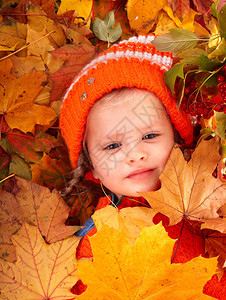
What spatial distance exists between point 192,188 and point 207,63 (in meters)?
0.36

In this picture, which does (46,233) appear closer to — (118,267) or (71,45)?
(118,267)

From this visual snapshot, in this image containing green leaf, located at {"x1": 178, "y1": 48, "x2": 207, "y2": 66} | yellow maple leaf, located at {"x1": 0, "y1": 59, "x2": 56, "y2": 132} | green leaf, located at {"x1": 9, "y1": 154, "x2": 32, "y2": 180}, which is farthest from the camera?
green leaf, located at {"x1": 9, "y1": 154, "x2": 32, "y2": 180}

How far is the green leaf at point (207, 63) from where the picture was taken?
800 mm

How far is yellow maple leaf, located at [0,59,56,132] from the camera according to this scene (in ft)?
4.12

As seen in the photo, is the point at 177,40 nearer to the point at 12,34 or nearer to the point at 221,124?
the point at 221,124

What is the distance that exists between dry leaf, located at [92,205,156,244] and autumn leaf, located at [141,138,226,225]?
90mm

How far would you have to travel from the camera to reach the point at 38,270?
941mm

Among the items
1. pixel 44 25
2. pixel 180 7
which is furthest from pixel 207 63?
pixel 44 25

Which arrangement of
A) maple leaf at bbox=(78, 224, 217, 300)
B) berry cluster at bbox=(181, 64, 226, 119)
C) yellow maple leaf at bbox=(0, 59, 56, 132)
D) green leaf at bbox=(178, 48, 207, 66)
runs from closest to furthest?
maple leaf at bbox=(78, 224, 217, 300), green leaf at bbox=(178, 48, 207, 66), berry cluster at bbox=(181, 64, 226, 119), yellow maple leaf at bbox=(0, 59, 56, 132)

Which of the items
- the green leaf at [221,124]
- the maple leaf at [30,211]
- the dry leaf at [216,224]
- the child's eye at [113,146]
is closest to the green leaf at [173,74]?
the green leaf at [221,124]

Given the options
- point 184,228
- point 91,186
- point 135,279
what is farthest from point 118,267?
point 91,186

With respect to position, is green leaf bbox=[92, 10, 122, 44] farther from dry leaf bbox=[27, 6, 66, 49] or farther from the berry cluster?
the berry cluster

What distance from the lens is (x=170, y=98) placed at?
3.49 ft

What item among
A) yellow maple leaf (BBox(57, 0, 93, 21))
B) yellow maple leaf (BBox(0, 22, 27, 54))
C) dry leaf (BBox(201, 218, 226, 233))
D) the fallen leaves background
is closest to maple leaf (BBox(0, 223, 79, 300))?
the fallen leaves background
